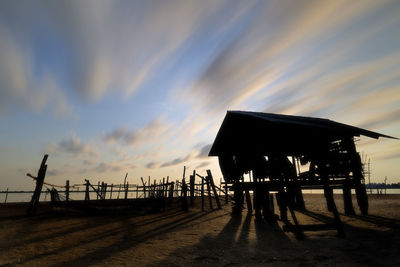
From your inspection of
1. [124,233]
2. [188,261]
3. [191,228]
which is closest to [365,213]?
[191,228]

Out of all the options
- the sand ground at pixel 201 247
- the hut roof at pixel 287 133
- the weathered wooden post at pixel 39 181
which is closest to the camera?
the sand ground at pixel 201 247

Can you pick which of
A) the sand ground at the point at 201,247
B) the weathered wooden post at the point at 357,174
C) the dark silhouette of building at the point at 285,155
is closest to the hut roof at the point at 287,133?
the dark silhouette of building at the point at 285,155

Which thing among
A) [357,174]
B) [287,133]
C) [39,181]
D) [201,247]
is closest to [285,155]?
[287,133]

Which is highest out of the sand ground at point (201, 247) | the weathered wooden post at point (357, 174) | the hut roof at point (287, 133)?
the hut roof at point (287, 133)

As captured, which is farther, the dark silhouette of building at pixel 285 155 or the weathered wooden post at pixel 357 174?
the weathered wooden post at pixel 357 174

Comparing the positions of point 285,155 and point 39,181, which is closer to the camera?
point 285,155

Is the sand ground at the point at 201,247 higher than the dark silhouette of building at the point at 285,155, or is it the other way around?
the dark silhouette of building at the point at 285,155

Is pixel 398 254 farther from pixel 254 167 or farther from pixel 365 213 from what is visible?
pixel 365 213

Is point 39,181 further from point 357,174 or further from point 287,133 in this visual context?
point 357,174

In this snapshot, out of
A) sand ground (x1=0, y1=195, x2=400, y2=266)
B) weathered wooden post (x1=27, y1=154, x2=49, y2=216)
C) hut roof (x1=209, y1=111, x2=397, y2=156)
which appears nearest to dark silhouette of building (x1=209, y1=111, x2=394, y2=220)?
hut roof (x1=209, y1=111, x2=397, y2=156)

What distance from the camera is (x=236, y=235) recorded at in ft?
31.2

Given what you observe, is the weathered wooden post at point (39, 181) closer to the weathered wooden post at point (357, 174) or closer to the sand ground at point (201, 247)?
the sand ground at point (201, 247)

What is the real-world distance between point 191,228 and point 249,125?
6294 millimetres

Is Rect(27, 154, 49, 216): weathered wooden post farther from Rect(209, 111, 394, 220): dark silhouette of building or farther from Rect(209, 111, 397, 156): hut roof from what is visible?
Rect(209, 111, 397, 156): hut roof
